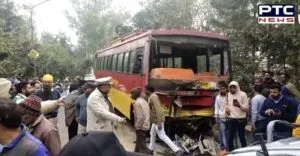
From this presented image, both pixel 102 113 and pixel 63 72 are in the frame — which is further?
pixel 63 72

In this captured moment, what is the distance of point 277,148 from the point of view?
400 cm

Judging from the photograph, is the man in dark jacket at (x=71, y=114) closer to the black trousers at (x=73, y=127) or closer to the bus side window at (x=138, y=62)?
the black trousers at (x=73, y=127)

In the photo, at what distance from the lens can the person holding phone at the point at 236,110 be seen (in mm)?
9781

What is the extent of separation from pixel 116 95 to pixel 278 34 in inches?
232

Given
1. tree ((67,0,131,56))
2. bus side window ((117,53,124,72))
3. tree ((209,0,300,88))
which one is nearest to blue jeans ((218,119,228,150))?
tree ((209,0,300,88))

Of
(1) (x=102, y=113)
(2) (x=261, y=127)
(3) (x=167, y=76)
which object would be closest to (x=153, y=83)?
(3) (x=167, y=76)

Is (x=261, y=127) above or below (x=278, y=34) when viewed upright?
below

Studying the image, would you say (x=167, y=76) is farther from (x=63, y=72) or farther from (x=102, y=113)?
(x=63, y=72)

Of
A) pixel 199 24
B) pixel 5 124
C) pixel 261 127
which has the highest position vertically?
pixel 199 24

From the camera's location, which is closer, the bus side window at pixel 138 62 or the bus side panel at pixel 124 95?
the bus side panel at pixel 124 95

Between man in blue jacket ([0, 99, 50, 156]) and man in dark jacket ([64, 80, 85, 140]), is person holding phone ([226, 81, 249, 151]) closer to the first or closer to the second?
man in dark jacket ([64, 80, 85, 140])

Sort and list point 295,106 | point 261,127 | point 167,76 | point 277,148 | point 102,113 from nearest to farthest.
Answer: point 277,148 < point 102,113 < point 295,106 < point 261,127 < point 167,76

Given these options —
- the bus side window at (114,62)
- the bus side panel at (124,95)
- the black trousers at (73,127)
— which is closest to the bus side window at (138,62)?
the bus side panel at (124,95)

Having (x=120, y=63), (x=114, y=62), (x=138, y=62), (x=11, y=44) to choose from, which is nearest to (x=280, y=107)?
(x=138, y=62)
